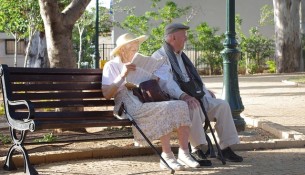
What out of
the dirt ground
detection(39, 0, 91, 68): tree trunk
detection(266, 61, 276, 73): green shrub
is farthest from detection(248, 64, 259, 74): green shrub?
detection(39, 0, 91, 68): tree trunk

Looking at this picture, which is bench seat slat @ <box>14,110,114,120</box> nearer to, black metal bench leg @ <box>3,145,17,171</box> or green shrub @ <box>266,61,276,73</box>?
black metal bench leg @ <box>3,145,17,171</box>

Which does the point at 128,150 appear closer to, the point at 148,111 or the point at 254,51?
the point at 148,111

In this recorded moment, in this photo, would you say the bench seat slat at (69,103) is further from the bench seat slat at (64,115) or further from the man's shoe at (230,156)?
the man's shoe at (230,156)

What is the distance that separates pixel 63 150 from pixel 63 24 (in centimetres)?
215

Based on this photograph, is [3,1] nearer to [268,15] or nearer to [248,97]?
[248,97]

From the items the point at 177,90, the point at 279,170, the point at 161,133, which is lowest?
the point at 279,170

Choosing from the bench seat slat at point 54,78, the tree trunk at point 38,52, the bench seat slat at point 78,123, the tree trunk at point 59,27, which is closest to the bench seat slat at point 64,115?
the bench seat slat at point 78,123

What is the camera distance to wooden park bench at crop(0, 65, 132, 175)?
6180 mm

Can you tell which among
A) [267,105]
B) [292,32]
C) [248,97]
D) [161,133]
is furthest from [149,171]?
[292,32]

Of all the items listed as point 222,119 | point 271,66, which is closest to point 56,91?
point 222,119

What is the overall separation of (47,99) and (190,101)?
1.54 m

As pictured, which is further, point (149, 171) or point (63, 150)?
point (63, 150)

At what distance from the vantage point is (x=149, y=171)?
6531mm

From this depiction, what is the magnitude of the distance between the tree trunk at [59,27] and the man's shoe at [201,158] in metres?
2.69
